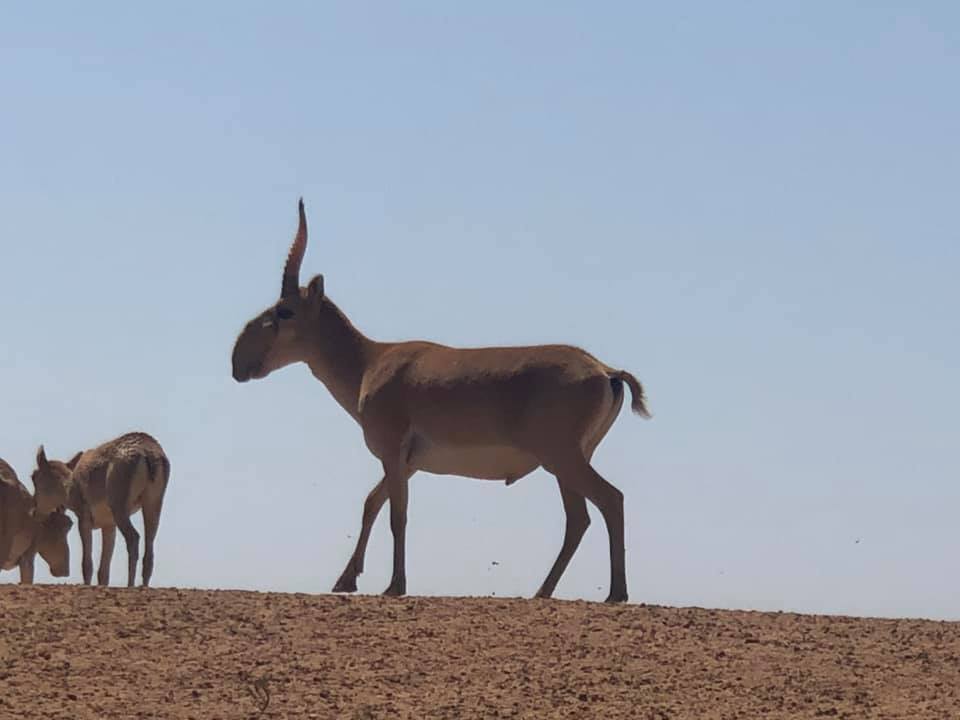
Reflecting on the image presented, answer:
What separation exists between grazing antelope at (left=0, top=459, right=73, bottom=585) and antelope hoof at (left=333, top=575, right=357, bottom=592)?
6004 millimetres

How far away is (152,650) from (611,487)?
472 cm

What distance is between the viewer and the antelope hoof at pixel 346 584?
58.3ft

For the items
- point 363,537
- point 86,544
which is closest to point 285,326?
point 363,537

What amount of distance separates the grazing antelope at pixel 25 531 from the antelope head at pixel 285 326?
449cm

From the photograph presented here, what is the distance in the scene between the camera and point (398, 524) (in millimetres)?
17375

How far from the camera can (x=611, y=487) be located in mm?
16938

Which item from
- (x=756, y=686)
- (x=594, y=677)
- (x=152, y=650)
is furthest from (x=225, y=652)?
(x=756, y=686)

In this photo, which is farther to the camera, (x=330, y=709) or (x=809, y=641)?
(x=809, y=641)

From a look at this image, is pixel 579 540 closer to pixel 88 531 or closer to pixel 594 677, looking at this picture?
pixel 594 677

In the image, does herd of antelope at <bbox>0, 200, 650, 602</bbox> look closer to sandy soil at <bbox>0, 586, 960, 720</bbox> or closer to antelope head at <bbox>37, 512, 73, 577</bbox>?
sandy soil at <bbox>0, 586, 960, 720</bbox>

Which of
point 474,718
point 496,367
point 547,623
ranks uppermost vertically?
point 496,367

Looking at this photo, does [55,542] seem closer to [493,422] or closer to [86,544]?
[86,544]

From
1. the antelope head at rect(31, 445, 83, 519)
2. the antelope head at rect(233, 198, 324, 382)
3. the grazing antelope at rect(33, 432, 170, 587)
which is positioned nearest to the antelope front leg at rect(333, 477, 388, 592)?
the antelope head at rect(233, 198, 324, 382)

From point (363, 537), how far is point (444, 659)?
4.68m
